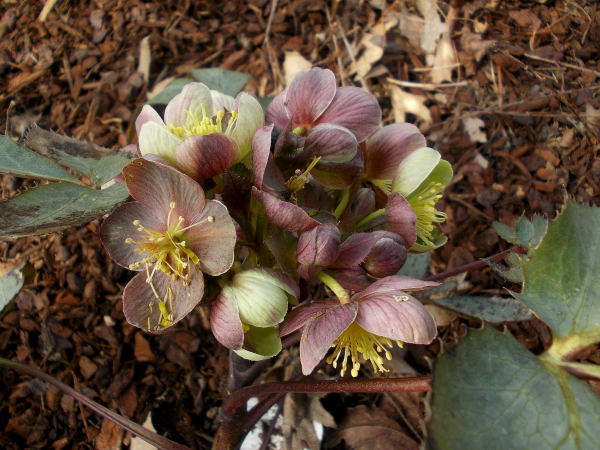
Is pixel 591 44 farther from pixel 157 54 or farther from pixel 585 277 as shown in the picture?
pixel 157 54

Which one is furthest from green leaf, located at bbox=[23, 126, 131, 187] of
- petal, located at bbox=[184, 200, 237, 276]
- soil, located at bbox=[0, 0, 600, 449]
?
soil, located at bbox=[0, 0, 600, 449]

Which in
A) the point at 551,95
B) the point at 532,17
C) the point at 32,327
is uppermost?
the point at 532,17

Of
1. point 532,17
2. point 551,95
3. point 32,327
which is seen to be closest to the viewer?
point 32,327

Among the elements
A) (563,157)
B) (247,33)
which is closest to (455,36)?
(563,157)

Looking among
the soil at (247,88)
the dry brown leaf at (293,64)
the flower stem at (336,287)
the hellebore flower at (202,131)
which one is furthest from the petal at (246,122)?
the dry brown leaf at (293,64)

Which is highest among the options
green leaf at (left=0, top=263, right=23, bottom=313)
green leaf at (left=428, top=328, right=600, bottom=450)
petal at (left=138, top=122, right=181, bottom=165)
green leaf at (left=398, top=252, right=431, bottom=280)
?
petal at (left=138, top=122, right=181, bottom=165)

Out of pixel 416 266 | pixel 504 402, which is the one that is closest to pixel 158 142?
pixel 504 402

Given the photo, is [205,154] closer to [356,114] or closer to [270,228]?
[270,228]

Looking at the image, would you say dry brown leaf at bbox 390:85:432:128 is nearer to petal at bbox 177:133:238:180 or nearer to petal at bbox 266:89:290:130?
petal at bbox 266:89:290:130
